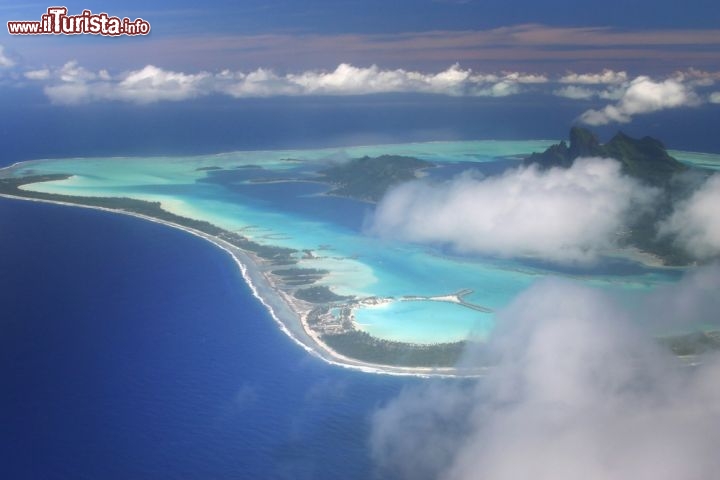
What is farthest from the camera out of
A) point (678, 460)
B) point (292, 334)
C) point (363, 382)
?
point (292, 334)

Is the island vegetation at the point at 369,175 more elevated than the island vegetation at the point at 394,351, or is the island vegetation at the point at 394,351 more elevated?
the island vegetation at the point at 369,175

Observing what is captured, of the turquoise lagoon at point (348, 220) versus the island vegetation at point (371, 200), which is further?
the turquoise lagoon at point (348, 220)

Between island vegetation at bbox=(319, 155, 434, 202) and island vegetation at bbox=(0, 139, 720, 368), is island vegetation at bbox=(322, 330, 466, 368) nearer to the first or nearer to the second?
island vegetation at bbox=(0, 139, 720, 368)

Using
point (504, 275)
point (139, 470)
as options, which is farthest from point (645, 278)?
point (139, 470)

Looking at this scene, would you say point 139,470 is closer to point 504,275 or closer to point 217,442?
point 217,442

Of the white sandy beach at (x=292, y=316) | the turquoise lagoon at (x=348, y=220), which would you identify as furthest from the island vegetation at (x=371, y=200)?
the turquoise lagoon at (x=348, y=220)

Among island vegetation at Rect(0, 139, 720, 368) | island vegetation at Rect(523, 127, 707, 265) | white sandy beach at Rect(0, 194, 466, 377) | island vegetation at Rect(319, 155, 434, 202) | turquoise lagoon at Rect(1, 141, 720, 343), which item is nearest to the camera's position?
white sandy beach at Rect(0, 194, 466, 377)

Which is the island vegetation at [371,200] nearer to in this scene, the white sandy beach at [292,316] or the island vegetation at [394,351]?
the island vegetation at [394,351]

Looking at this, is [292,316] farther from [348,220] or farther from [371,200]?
[371,200]

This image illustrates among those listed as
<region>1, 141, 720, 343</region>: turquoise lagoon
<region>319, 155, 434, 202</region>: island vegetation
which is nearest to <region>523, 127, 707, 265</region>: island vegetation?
<region>1, 141, 720, 343</region>: turquoise lagoon
